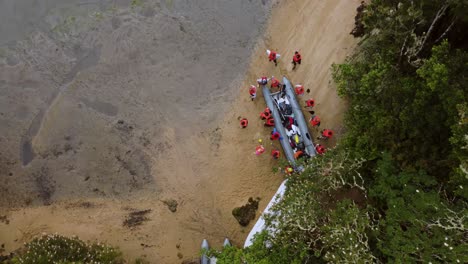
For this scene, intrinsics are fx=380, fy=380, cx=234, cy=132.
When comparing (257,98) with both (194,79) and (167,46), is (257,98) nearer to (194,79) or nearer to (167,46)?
(194,79)

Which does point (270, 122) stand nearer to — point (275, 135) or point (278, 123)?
point (278, 123)

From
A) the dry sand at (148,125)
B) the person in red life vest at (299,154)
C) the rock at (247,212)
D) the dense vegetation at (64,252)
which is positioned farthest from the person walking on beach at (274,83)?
the dense vegetation at (64,252)

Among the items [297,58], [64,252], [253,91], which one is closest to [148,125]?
[253,91]

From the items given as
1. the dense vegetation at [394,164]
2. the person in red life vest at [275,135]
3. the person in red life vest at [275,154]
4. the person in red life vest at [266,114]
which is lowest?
the dense vegetation at [394,164]

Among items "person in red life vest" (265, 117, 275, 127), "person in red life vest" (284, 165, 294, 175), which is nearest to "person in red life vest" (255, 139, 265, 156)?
"person in red life vest" (265, 117, 275, 127)

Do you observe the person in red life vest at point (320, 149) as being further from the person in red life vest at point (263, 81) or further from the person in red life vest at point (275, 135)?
the person in red life vest at point (263, 81)

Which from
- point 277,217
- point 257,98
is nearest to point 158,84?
point 257,98

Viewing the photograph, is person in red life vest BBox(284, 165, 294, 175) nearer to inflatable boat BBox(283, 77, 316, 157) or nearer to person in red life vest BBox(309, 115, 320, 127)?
inflatable boat BBox(283, 77, 316, 157)
